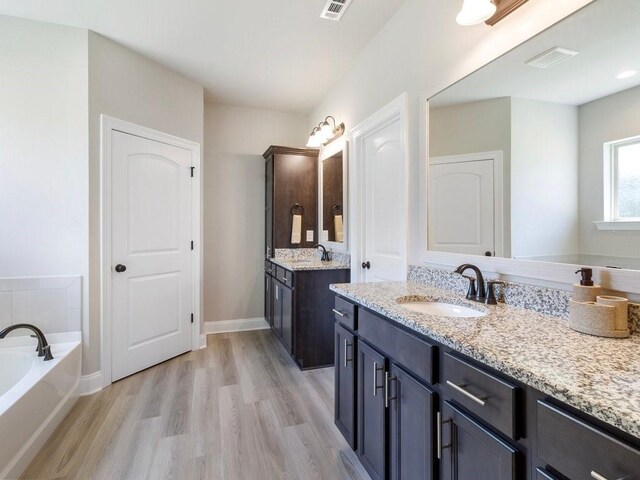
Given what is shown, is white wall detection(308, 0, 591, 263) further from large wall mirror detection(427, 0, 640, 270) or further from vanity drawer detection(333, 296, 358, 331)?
vanity drawer detection(333, 296, 358, 331)

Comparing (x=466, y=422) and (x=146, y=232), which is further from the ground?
(x=146, y=232)

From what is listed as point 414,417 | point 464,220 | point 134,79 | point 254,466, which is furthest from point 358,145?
point 254,466

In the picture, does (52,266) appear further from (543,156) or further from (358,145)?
(543,156)

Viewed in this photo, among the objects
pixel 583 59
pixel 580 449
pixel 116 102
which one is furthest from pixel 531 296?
pixel 116 102

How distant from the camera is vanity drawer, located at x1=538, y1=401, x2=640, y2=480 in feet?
1.90

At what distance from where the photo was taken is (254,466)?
65.6 inches

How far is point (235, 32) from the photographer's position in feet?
8.16

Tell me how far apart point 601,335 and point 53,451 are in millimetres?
2582

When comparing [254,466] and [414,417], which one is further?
[254,466]

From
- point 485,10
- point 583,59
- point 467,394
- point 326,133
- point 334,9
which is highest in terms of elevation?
point 334,9

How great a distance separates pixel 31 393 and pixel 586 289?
2.55 metres

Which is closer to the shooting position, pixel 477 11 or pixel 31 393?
pixel 477 11

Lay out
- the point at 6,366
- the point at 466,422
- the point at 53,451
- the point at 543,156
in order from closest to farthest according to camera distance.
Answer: the point at 466,422 < the point at 543,156 < the point at 53,451 < the point at 6,366

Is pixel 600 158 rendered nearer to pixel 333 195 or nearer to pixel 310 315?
pixel 310 315
